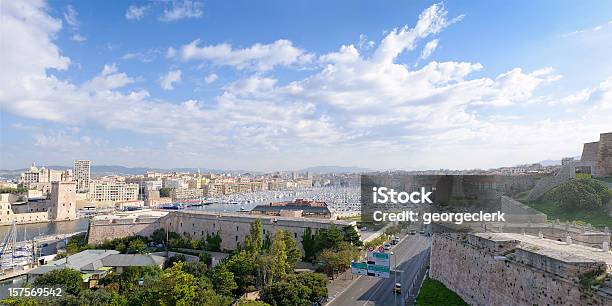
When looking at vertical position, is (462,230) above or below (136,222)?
above

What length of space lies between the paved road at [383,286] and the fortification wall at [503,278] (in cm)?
198

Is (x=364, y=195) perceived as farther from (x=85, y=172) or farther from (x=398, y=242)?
(x=85, y=172)

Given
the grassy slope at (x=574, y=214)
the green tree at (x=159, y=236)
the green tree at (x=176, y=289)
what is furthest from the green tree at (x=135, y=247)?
the grassy slope at (x=574, y=214)

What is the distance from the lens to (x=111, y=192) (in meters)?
70.1

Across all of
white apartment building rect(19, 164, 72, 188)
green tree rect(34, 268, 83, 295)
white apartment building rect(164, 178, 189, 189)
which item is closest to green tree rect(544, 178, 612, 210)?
green tree rect(34, 268, 83, 295)

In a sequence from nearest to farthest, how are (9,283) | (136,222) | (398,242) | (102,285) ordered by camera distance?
(102,285), (9,283), (398,242), (136,222)

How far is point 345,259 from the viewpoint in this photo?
1686cm

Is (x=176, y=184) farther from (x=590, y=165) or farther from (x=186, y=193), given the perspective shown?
(x=590, y=165)

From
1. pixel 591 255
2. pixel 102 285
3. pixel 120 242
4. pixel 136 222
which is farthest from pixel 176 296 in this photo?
pixel 136 222

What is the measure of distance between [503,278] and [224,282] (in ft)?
30.4

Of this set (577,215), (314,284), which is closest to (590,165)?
(577,215)

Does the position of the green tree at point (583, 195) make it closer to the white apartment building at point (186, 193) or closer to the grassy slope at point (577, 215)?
the grassy slope at point (577, 215)

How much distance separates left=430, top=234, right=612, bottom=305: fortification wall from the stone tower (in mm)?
47761

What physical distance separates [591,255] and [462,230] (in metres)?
5.38
